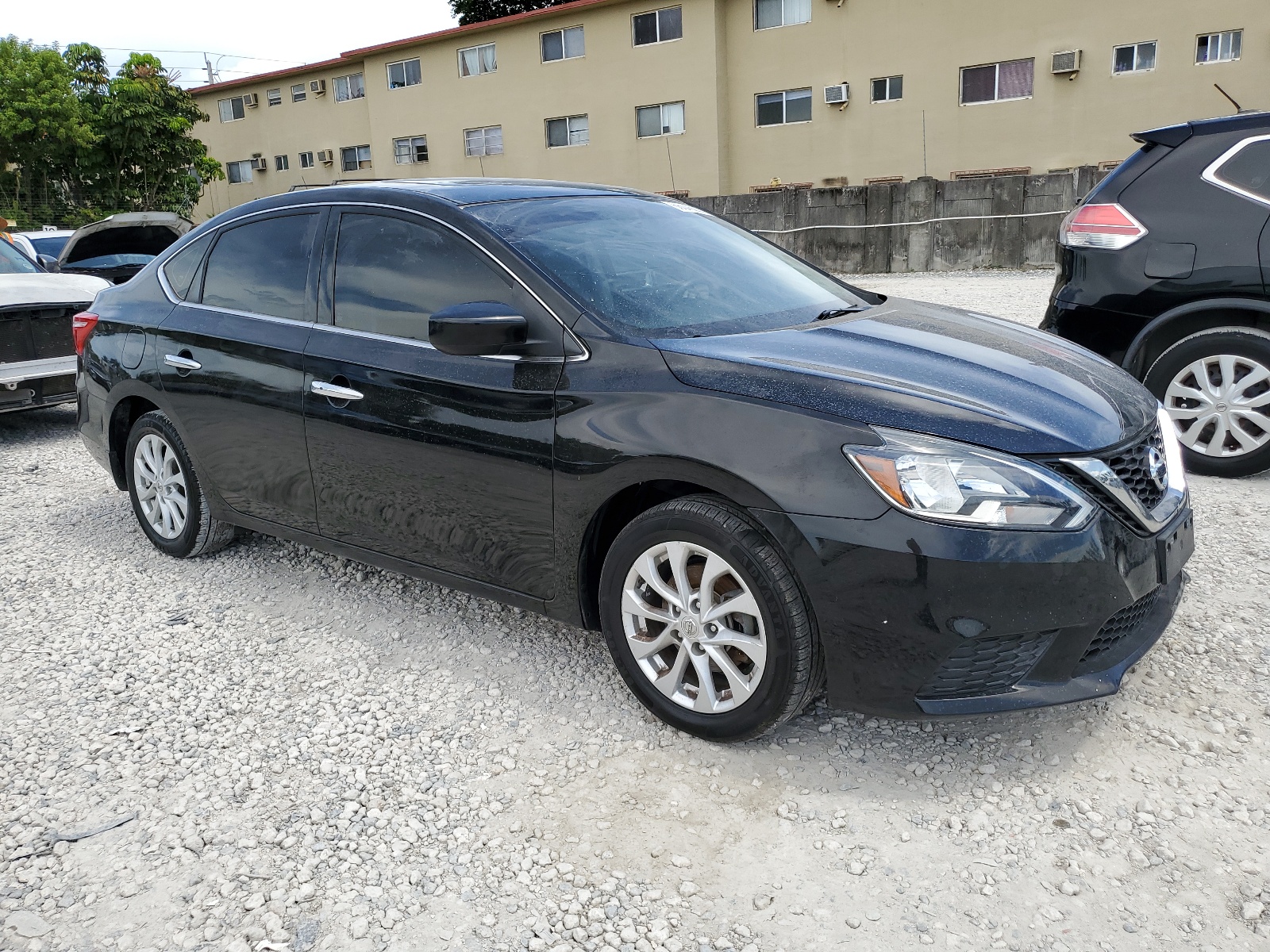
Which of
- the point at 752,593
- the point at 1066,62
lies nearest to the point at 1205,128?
the point at 752,593

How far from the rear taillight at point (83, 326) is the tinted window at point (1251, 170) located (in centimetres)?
566

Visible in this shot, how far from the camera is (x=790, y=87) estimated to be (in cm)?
2622

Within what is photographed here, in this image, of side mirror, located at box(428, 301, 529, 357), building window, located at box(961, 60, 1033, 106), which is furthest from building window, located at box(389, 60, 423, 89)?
side mirror, located at box(428, 301, 529, 357)

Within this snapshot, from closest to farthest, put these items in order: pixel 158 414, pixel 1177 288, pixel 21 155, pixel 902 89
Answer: pixel 158 414, pixel 1177 288, pixel 902 89, pixel 21 155

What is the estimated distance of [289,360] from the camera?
3764 mm

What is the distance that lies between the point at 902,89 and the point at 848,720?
80.7 ft

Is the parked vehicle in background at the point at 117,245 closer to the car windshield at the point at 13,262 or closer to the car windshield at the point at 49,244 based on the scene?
the car windshield at the point at 49,244

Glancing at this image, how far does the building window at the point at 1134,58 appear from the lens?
73.1 ft

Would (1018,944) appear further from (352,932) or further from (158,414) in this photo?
(158,414)

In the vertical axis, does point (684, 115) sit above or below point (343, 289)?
above

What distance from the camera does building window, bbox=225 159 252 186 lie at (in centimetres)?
3897

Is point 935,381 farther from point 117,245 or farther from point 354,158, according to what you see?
point 354,158

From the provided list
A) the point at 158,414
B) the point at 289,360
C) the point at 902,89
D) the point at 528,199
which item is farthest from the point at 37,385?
the point at 902,89

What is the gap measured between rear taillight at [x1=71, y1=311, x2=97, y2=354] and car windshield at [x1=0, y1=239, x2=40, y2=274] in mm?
3658
